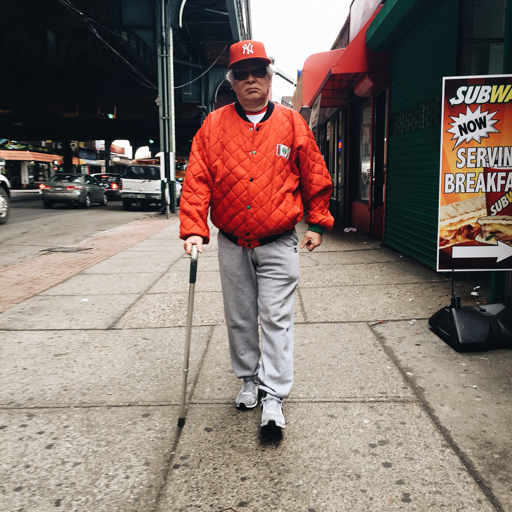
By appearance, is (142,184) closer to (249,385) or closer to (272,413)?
(249,385)

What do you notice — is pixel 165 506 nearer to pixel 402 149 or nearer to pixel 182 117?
pixel 402 149

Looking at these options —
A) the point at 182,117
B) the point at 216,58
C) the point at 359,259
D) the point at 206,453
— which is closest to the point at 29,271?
the point at 359,259

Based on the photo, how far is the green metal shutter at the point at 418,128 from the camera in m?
6.16

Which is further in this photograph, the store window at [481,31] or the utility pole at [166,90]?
the utility pole at [166,90]

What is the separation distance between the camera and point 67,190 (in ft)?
73.3

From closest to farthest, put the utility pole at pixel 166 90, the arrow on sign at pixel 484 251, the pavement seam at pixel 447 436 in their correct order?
the pavement seam at pixel 447 436 < the arrow on sign at pixel 484 251 < the utility pole at pixel 166 90

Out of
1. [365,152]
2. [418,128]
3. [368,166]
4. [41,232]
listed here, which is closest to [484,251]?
[418,128]

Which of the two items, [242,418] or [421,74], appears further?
[421,74]

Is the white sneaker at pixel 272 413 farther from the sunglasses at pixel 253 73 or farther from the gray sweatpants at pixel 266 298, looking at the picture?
the sunglasses at pixel 253 73

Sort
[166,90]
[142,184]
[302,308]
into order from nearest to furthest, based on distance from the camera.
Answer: [302,308], [166,90], [142,184]

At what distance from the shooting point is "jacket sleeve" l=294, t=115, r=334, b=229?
2732 mm

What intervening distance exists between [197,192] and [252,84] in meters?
0.65

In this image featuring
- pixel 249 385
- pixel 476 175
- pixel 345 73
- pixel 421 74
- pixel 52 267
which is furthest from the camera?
pixel 345 73

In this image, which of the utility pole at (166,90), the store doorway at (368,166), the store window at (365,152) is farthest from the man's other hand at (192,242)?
the utility pole at (166,90)
